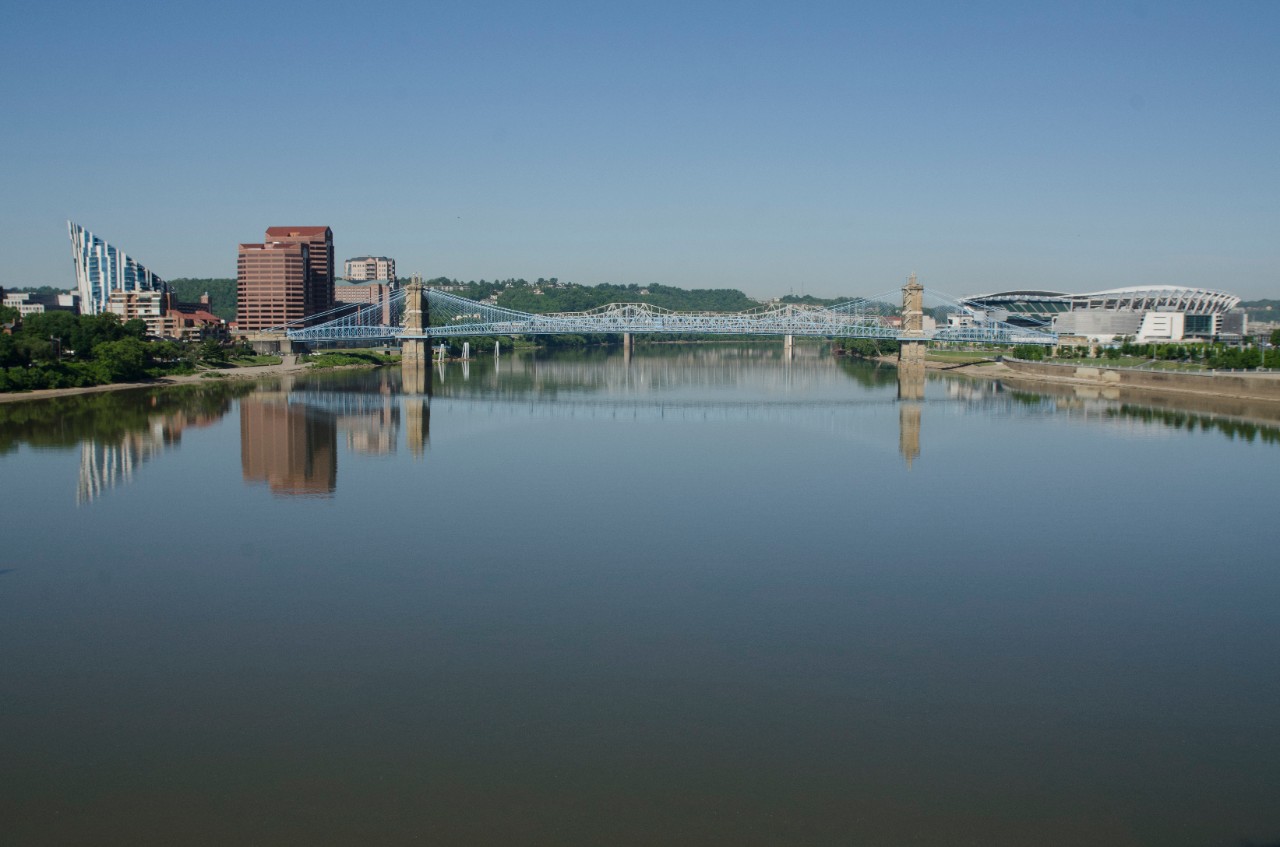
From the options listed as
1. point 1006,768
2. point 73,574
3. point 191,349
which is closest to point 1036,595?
point 1006,768

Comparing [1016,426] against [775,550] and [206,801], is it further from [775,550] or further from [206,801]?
[206,801]

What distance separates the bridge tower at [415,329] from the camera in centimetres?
3412

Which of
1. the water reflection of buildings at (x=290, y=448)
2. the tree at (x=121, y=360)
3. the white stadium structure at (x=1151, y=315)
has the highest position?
the white stadium structure at (x=1151, y=315)

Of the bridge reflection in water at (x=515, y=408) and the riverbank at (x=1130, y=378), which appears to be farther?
the riverbank at (x=1130, y=378)

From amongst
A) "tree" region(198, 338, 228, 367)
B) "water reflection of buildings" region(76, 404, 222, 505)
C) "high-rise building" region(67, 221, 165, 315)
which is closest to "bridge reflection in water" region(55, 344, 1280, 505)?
"water reflection of buildings" region(76, 404, 222, 505)

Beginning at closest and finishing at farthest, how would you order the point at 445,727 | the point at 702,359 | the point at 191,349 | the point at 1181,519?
1. the point at 445,727
2. the point at 1181,519
3. the point at 191,349
4. the point at 702,359

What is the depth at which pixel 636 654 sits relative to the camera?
5.42 metres

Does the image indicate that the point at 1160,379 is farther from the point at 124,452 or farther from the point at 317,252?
the point at 317,252

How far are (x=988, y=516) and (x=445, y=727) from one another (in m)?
5.94

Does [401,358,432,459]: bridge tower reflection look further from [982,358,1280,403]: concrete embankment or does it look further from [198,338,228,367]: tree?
[982,358,1280,403]: concrete embankment

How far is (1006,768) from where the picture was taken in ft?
13.7

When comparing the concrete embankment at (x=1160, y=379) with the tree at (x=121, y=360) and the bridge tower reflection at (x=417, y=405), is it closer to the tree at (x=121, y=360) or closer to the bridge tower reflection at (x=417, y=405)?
the bridge tower reflection at (x=417, y=405)

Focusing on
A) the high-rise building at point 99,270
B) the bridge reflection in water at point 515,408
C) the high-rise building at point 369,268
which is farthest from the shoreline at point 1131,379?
the high-rise building at point 369,268

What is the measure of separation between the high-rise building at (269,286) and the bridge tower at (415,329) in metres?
6.97
